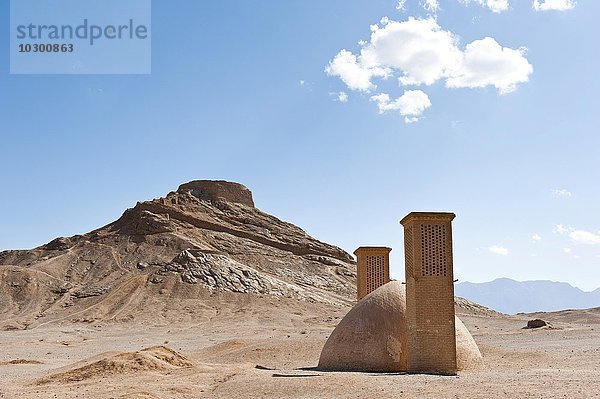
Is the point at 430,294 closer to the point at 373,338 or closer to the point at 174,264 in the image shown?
the point at 373,338

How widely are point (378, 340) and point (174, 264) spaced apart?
42.4 m

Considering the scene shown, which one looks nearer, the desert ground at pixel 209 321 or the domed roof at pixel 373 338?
the desert ground at pixel 209 321

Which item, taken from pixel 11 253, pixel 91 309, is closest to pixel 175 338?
pixel 91 309

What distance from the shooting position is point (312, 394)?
12258mm

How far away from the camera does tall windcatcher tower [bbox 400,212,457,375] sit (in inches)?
589

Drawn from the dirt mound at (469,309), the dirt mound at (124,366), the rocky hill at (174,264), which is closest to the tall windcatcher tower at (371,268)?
the dirt mound at (124,366)

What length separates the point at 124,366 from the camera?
55.6ft

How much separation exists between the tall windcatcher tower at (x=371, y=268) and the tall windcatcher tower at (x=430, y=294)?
4404 mm

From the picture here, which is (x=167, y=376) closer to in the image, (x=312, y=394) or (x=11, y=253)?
(x=312, y=394)

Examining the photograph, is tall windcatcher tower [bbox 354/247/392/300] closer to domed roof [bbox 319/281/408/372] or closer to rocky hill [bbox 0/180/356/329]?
domed roof [bbox 319/281/408/372]

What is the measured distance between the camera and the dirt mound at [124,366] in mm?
16312

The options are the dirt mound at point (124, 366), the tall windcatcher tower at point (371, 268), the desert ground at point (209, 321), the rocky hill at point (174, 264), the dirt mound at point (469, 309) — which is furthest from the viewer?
the dirt mound at point (469, 309)

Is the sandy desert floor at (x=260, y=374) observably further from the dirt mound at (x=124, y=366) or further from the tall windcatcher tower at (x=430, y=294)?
the tall windcatcher tower at (x=430, y=294)

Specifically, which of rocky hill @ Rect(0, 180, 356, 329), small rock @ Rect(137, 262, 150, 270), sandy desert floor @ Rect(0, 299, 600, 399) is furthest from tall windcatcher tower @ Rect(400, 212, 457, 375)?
small rock @ Rect(137, 262, 150, 270)
